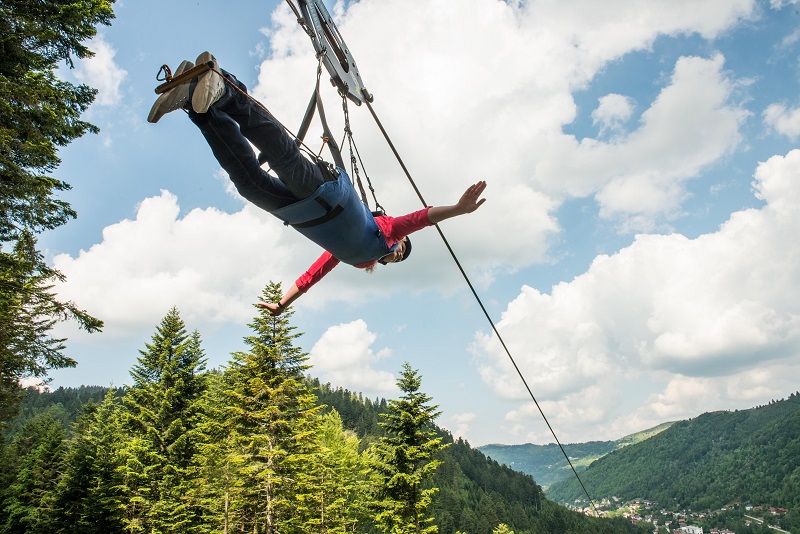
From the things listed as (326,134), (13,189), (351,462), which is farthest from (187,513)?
(326,134)

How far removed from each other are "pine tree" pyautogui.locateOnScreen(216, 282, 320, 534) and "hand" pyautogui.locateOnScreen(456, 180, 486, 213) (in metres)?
13.8

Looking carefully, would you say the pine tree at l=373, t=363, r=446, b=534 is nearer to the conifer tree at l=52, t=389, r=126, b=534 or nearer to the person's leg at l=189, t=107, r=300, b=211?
the conifer tree at l=52, t=389, r=126, b=534

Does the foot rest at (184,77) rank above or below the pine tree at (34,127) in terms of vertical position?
below

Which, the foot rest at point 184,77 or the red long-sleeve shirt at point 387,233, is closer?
the foot rest at point 184,77

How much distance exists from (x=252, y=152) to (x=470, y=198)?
1828mm

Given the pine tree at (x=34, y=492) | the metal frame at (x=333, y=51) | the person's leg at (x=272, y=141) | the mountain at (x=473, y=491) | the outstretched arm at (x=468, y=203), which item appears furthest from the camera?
the mountain at (x=473, y=491)

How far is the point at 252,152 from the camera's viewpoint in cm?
359

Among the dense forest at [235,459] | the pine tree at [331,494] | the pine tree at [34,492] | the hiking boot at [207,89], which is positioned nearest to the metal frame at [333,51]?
the hiking boot at [207,89]

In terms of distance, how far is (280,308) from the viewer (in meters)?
5.02

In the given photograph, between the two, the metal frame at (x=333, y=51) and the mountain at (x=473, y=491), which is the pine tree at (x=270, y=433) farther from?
the mountain at (x=473, y=491)

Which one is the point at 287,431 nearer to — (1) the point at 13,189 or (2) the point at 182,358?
(2) the point at 182,358

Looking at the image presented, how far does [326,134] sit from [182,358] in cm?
2210

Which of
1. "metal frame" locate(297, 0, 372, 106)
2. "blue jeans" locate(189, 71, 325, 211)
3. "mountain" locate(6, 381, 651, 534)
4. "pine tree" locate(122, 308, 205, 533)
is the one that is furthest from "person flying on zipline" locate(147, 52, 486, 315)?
"mountain" locate(6, 381, 651, 534)

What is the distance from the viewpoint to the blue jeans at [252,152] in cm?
331
